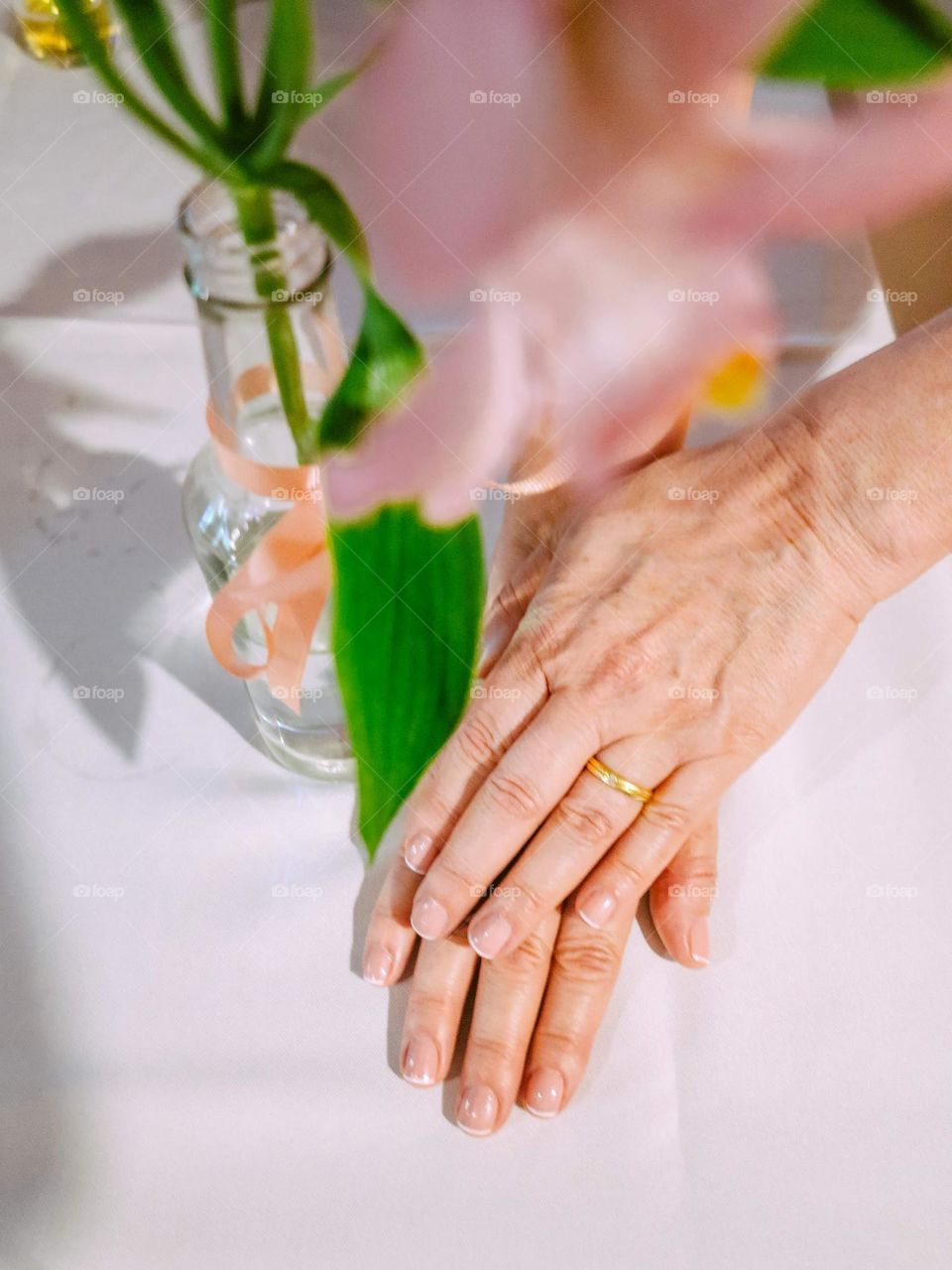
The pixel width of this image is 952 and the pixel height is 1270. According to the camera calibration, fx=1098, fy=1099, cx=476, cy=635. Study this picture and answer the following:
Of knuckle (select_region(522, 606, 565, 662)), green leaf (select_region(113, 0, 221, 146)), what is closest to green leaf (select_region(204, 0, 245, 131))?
green leaf (select_region(113, 0, 221, 146))

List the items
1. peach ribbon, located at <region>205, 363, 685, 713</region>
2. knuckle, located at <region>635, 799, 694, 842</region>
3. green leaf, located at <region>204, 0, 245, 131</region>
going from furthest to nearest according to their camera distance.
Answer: knuckle, located at <region>635, 799, 694, 842</region> < peach ribbon, located at <region>205, 363, 685, 713</region> < green leaf, located at <region>204, 0, 245, 131</region>

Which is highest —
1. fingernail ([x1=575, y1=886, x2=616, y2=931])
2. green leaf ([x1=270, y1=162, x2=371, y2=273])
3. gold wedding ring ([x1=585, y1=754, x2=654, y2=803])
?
green leaf ([x1=270, y1=162, x2=371, y2=273])

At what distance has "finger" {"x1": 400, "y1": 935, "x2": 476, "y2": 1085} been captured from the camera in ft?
1.32

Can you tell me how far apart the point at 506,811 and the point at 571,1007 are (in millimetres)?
77

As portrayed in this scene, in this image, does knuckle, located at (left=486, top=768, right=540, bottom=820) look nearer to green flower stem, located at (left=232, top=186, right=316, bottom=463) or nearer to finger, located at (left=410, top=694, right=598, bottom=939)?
finger, located at (left=410, top=694, right=598, bottom=939)

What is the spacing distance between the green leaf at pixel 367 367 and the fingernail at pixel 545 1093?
24cm

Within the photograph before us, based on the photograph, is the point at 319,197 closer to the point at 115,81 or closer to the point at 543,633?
the point at 115,81

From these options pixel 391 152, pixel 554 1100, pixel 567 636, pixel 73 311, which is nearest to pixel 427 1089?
pixel 554 1100

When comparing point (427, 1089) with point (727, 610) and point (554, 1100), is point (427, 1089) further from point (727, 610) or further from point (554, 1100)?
point (727, 610)

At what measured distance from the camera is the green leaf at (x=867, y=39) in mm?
300

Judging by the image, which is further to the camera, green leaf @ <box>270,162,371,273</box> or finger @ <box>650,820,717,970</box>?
finger @ <box>650,820,717,970</box>

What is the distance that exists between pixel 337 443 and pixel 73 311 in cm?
36

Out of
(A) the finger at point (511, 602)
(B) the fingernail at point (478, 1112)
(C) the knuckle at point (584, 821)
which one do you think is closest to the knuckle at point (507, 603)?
(A) the finger at point (511, 602)

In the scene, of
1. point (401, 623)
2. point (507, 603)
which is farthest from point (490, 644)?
point (401, 623)
